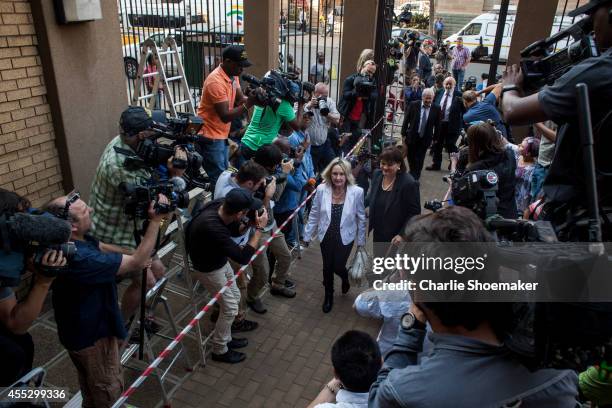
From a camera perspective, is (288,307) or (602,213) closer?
(602,213)

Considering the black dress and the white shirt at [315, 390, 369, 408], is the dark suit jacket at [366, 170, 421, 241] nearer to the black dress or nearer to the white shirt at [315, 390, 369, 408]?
the black dress

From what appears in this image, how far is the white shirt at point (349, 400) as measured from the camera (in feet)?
8.43

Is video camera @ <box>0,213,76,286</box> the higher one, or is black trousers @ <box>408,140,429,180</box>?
video camera @ <box>0,213,76,286</box>

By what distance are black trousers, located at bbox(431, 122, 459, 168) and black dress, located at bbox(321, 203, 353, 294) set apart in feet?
16.2

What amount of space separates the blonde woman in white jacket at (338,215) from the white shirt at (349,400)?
100 inches

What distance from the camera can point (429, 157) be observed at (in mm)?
10828

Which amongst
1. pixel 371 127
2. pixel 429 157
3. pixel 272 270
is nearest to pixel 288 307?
pixel 272 270

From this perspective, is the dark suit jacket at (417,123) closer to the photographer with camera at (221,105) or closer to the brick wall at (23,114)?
the photographer with camera at (221,105)

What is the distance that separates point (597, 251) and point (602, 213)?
0.60 metres

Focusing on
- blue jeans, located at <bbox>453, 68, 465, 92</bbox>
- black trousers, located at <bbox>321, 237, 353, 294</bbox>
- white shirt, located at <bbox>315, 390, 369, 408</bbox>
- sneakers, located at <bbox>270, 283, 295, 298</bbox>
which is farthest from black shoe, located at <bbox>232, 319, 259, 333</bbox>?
blue jeans, located at <bbox>453, 68, 465, 92</bbox>

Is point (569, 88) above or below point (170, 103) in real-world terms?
above

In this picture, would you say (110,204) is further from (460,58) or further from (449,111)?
(460,58)

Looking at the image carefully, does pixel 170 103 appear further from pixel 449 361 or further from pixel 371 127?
pixel 449 361

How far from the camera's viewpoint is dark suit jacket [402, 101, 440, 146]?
8.51 meters
